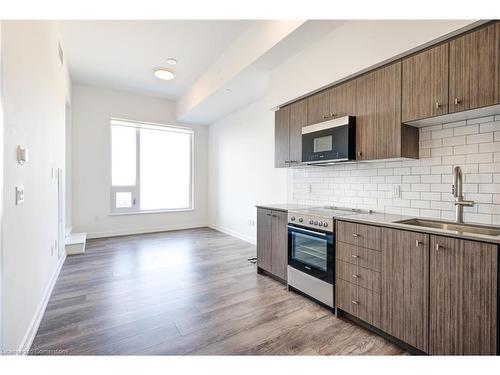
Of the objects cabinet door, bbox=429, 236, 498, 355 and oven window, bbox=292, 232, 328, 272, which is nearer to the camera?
cabinet door, bbox=429, 236, 498, 355

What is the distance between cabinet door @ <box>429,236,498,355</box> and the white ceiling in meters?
3.11

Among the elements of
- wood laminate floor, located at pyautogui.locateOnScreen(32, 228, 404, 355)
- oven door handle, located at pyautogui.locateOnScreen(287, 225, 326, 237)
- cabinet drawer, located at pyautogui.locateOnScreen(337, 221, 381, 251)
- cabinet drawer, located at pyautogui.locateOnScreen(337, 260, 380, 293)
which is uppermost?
cabinet drawer, located at pyautogui.locateOnScreen(337, 221, 381, 251)

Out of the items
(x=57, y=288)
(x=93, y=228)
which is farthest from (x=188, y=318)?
(x=93, y=228)

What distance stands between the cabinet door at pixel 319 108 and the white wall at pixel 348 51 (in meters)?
0.10

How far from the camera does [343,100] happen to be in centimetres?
260

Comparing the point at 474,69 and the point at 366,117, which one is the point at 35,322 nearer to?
the point at 366,117

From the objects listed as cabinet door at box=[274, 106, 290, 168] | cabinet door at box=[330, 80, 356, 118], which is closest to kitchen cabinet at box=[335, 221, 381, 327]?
cabinet door at box=[330, 80, 356, 118]

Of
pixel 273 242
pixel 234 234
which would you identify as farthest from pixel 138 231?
pixel 273 242

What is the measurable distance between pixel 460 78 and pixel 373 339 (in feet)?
6.67

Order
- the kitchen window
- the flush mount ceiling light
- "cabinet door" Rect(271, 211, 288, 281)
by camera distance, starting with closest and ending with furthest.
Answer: "cabinet door" Rect(271, 211, 288, 281), the flush mount ceiling light, the kitchen window

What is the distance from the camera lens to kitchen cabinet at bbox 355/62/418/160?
2168mm

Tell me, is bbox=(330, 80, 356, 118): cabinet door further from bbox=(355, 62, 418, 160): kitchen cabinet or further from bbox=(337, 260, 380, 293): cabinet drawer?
bbox=(337, 260, 380, 293): cabinet drawer

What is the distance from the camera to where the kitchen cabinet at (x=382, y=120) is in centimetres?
217
